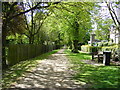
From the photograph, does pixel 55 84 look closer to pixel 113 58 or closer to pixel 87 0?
pixel 87 0

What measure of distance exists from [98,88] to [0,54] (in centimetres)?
644

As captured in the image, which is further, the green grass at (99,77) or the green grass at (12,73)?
the green grass at (12,73)

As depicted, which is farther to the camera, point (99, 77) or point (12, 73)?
point (12, 73)

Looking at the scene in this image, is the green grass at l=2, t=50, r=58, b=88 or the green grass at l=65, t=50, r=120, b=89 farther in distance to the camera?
the green grass at l=2, t=50, r=58, b=88

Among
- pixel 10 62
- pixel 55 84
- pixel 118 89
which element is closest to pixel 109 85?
pixel 118 89

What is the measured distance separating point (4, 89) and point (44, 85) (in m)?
1.32

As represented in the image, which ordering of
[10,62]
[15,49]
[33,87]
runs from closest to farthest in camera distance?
[33,87] → [10,62] → [15,49]

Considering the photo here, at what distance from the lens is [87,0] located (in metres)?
8.84

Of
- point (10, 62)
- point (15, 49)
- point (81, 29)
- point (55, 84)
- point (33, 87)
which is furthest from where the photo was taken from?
point (81, 29)

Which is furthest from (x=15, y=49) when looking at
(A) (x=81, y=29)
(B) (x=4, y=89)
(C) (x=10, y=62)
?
(A) (x=81, y=29)

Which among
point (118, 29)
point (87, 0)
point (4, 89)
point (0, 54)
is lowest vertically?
point (4, 89)

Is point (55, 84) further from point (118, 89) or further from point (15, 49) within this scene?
point (15, 49)

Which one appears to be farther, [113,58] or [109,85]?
[113,58]

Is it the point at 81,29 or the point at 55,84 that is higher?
the point at 81,29
